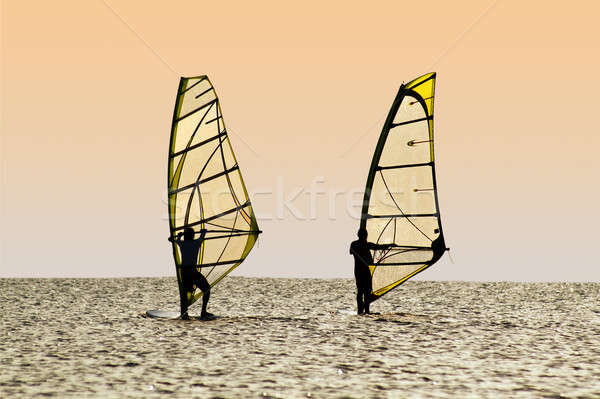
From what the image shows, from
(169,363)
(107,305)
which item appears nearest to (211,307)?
(107,305)

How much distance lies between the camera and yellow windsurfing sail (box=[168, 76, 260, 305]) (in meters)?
11.8

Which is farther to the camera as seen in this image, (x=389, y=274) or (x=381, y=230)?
(x=389, y=274)

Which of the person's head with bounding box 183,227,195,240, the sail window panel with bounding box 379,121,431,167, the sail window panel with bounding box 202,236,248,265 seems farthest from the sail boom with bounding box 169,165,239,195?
the sail window panel with bounding box 379,121,431,167

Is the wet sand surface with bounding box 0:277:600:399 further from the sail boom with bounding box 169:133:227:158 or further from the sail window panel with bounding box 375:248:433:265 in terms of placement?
the sail boom with bounding box 169:133:227:158

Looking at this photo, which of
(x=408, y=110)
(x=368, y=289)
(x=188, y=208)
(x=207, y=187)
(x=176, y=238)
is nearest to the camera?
(x=176, y=238)

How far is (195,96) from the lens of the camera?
1183 cm

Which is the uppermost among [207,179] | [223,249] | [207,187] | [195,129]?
[195,129]

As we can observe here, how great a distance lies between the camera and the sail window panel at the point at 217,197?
475 inches

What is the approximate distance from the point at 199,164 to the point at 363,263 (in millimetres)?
3323

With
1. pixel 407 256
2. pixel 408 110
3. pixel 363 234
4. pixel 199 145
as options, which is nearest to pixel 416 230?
pixel 407 256

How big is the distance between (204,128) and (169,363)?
498cm

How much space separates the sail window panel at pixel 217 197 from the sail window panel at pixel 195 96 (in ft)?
4.22

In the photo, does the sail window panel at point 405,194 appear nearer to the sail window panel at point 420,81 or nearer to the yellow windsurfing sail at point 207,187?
the sail window panel at point 420,81

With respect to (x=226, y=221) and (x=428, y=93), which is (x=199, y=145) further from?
(x=428, y=93)
